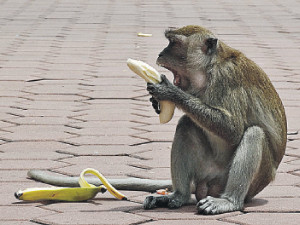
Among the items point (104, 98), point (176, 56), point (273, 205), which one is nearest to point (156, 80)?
point (176, 56)

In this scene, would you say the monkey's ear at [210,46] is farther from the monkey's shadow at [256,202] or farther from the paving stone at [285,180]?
the paving stone at [285,180]

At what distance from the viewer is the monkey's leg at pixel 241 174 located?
436 centimetres

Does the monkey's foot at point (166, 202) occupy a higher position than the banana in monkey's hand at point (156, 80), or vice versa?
the banana in monkey's hand at point (156, 80)

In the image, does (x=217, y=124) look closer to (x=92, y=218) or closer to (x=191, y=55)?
(x=191, y=55)

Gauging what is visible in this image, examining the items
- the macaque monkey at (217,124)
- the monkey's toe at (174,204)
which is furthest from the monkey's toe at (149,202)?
the monkey's toe at (174,204)

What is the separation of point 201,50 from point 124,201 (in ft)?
3.18

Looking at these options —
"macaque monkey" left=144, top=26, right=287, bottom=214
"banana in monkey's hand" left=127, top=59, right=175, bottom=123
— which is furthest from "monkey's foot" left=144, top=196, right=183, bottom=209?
"banana in monkey's hand" left=127, top=59, right=175, bottom=123

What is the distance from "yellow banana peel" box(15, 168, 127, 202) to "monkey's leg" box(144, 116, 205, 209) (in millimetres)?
312

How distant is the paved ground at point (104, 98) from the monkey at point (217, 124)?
15cm

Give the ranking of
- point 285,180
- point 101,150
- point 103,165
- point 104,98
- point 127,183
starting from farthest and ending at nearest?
1. point 104,98
2. point 101,150
3. point 103,165
4. point 285,180
5. point 127,183

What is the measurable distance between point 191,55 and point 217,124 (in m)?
0.44

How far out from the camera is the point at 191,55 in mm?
4586

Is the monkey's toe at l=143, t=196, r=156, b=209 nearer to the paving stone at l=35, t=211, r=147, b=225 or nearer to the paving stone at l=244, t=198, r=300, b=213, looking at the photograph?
the paving stone at l=35, t=211, r=147, b=225

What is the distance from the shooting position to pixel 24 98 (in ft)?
25.8
